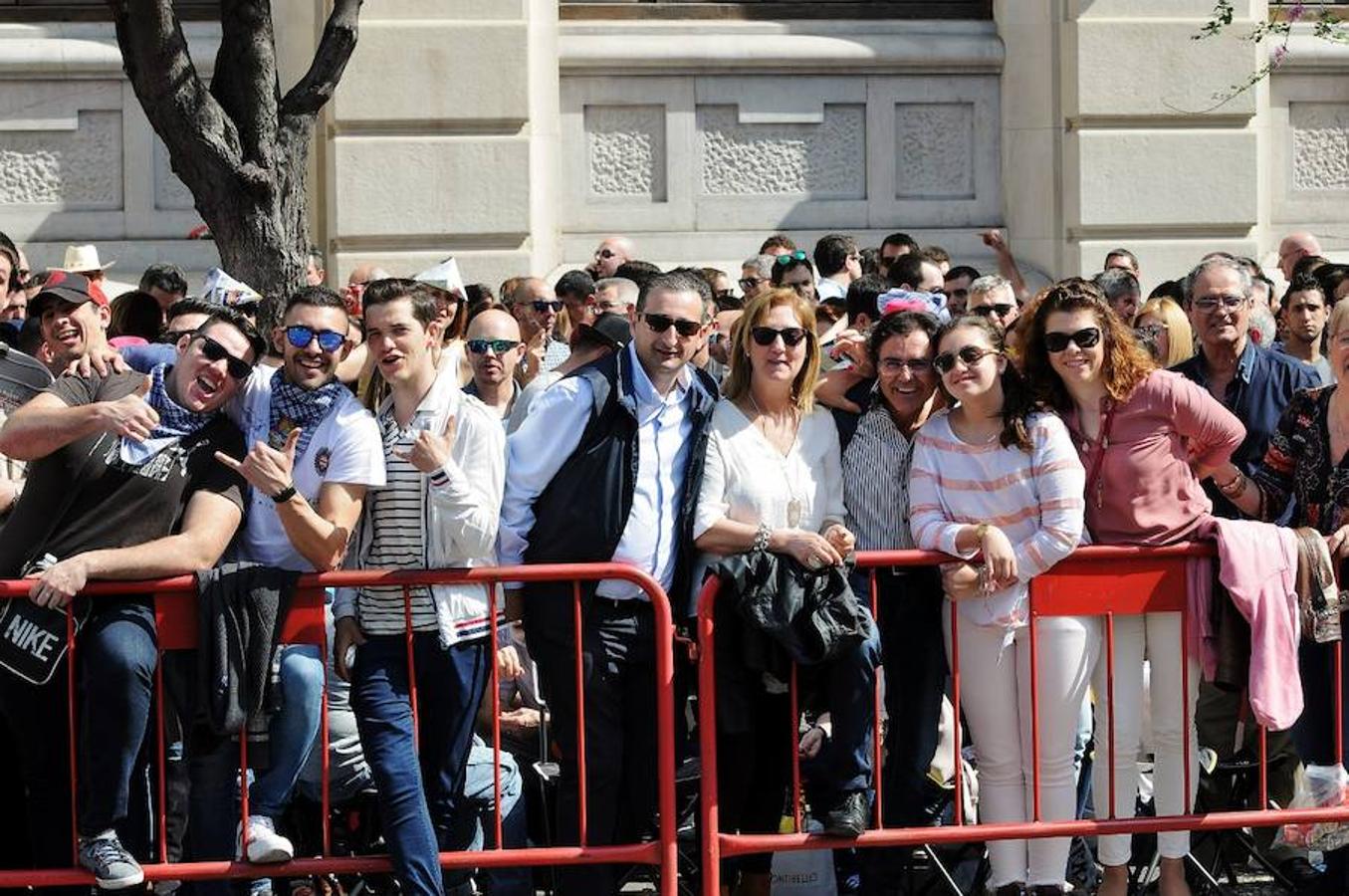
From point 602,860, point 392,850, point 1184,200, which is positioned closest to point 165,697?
point 392,850

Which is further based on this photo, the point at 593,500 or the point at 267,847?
the point at 593,500

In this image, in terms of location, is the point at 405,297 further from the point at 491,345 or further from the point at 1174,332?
the point at 1174,332

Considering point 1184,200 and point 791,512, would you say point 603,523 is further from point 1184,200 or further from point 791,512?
point 1184,200

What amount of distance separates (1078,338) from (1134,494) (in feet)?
1.78

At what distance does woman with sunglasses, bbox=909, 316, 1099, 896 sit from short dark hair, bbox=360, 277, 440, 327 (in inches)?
65.5

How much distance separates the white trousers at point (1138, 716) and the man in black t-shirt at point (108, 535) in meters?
2.89

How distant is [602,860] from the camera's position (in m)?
7.15

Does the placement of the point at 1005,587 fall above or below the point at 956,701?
above

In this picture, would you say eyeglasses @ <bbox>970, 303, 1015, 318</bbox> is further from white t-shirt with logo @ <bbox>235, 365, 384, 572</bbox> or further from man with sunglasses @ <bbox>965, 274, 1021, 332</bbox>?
white t-shirt with logo @ <bbox>235, 365, 384, 572</bbox>

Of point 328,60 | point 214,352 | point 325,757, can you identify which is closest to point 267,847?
point 325,757

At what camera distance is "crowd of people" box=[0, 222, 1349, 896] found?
22.8 feet

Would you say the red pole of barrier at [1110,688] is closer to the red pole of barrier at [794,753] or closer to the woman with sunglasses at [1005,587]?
the woman with sunglasses at [1005,587]

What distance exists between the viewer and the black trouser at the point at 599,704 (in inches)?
283

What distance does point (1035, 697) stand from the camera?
7.29 m
